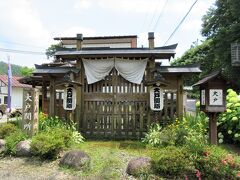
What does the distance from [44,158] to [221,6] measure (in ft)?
78.2

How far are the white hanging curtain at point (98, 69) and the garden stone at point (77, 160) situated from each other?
17.0 feet

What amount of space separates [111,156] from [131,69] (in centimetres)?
503

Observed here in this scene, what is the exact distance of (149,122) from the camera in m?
12.4

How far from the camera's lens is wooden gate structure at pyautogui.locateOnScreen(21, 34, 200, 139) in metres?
12.5

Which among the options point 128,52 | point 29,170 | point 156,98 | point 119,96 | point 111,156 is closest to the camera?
point 29,170

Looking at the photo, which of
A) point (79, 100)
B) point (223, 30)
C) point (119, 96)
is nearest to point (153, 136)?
point (119, 96)

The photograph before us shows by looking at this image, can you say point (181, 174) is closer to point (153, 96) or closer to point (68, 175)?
point (68, 175)

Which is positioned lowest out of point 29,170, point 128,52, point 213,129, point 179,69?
point 29,170

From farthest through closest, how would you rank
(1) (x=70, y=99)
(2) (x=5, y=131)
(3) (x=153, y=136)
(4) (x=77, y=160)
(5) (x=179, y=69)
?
(5) (x=179, y=69) → (1) (x=70, y=99) → (2) (x=5, y=131) → (3) (x=153, y=136) → (4) (x=77, y=160)

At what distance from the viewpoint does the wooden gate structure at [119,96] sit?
12477 mm

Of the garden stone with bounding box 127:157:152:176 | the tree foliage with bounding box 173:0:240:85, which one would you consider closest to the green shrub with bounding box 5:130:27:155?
the garden stone with bounding box 127:157:152:176

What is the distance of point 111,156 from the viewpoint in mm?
8742

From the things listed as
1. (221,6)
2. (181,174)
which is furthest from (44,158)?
(221,6)

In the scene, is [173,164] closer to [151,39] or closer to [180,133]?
[180,133]
